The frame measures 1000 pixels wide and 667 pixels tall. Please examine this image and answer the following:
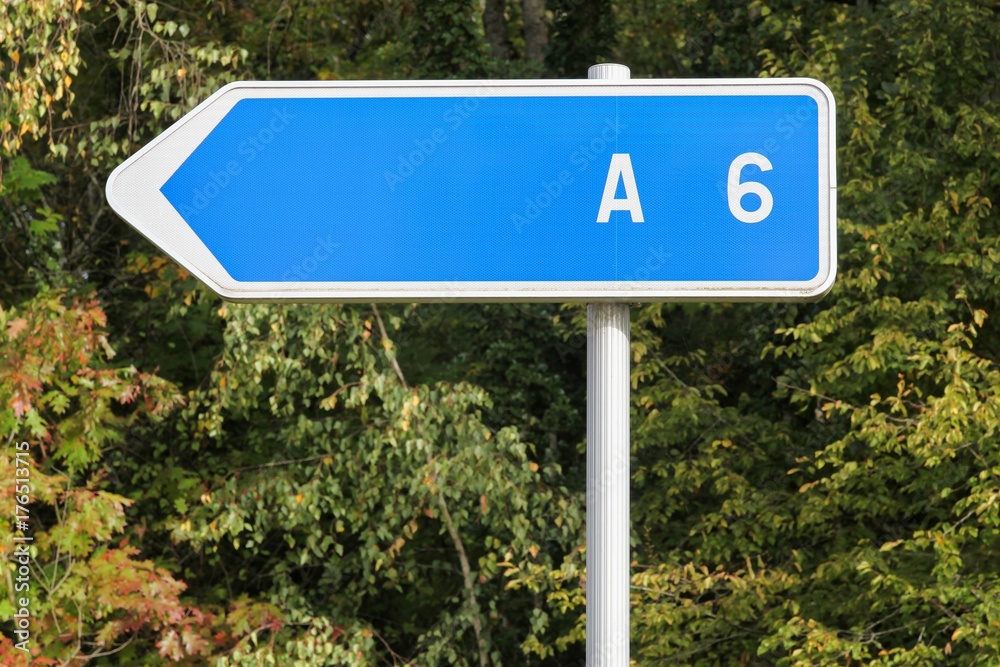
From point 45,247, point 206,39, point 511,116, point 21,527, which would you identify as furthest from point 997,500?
point 45,247

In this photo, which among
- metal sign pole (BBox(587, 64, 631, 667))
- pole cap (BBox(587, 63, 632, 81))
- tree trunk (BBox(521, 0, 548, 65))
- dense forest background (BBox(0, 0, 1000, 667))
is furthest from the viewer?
tree trunk (BBox(521, 0, 548, 65))

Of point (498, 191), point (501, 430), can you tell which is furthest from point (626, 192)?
point (501, 430)

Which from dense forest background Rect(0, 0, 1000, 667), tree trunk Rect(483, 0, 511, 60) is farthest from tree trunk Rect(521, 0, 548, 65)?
dense forest background Rect(0, 0, 1000, 667)

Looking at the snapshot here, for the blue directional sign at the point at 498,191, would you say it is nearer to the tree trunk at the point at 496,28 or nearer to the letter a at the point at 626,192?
the letter a at the point at 626,192

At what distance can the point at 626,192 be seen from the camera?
108cm

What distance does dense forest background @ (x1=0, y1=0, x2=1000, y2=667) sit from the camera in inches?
212

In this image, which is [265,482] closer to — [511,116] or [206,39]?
[206,39]

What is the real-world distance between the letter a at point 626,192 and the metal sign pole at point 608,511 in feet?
0.46

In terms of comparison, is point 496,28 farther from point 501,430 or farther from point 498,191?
point 498,191

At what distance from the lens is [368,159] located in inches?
44.0

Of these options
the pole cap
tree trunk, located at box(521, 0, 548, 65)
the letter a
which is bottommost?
the letter a

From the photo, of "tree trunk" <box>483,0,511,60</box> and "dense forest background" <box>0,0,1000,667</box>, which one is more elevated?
"tree trunk" <box>483,0,511,60</box>

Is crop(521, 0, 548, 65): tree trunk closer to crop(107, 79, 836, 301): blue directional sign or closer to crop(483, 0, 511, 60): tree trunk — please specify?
crop(483, 0, 511, 60): tree trunk

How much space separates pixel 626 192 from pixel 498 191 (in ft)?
0.43
